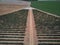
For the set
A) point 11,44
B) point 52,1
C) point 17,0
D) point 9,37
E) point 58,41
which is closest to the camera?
point 11,44

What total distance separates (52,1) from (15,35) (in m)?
8.05

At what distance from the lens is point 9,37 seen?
8.75 ft

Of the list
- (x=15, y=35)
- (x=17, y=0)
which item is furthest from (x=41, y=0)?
(x=15, y=35)

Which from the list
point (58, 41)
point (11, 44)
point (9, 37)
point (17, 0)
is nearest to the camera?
point (11, 44)

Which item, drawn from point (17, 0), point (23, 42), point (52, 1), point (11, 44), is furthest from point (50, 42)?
point (17, 0)

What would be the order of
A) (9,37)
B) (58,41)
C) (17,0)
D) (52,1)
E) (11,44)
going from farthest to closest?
1. (17,0)
2. (52,1)
3. (9,37)
4. (58,41)
5. (11,44)

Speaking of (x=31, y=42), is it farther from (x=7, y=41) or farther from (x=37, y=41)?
(x=7, y=41)

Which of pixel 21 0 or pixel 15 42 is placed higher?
pixel 21 0

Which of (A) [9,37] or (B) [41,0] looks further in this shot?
(B) [41,0]

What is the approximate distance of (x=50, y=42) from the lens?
2.39 m

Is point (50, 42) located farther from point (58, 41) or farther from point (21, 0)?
point (21, 0)

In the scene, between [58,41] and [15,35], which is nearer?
[58,41]

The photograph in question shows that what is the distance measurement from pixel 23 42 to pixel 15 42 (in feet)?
0.38

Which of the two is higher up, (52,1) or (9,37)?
(52,1)
